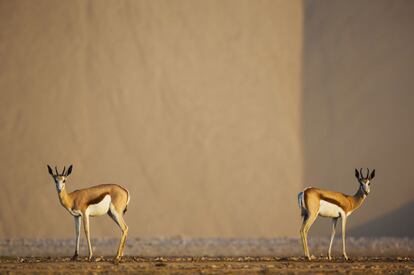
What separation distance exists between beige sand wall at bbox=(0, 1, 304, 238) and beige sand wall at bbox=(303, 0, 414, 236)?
0.73 meters

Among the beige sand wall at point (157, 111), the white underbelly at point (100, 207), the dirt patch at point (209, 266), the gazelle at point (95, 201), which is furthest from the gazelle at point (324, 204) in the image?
the beige sand wall at point (157, 111)

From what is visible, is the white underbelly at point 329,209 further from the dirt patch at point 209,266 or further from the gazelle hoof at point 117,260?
the gazelle hoof at point 117,260

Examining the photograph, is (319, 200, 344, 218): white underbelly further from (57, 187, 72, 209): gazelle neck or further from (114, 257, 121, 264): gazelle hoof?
(57, 187, 72, 209): gazelle neck

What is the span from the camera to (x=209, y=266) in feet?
43.5

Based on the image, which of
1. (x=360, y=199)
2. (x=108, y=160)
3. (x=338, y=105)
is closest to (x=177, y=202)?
(x=108, y=160)

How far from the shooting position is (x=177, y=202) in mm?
31734

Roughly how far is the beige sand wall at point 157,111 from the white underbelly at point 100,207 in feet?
50.8

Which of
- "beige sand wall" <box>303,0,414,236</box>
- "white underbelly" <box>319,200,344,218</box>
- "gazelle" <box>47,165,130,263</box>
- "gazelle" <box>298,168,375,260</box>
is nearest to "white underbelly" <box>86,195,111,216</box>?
"gazelle" <box>47,165,130,263</box>

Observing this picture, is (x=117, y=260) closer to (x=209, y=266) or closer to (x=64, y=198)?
(x=64, y=198)

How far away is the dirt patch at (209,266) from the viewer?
A: 40.7 feet

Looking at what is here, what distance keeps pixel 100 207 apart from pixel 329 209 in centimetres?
386

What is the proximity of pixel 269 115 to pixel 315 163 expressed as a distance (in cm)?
263

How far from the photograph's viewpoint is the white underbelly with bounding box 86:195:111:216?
14812 millimetres

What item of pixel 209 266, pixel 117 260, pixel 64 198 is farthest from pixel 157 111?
pixel 209 266
